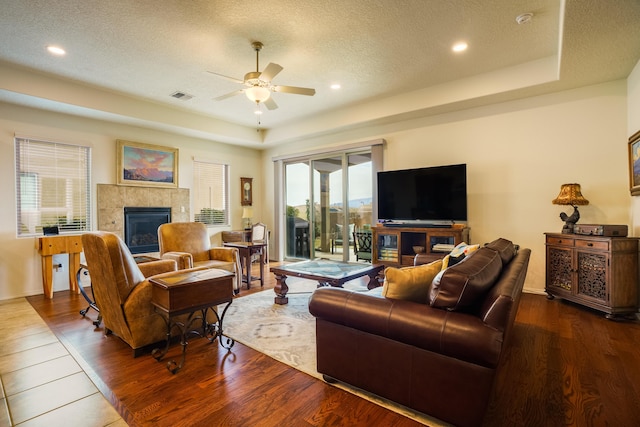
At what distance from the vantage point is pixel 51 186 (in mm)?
4594

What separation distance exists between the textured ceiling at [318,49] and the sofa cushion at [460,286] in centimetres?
229

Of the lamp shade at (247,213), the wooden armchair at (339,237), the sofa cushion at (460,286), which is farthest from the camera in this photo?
the lamp shade at (247,213)

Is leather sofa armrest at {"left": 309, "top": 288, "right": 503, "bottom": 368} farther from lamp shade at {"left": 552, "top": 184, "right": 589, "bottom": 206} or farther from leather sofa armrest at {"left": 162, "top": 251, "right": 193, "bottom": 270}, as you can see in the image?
lamp shade at {"left": 552, "top": 184, "right": 589, "bottom": 206}

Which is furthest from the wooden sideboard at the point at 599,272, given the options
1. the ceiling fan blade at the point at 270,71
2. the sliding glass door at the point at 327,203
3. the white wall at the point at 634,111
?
the ceiling fan blade at the point at 270,71

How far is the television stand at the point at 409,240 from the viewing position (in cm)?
439

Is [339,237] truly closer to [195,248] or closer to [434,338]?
[195,248]

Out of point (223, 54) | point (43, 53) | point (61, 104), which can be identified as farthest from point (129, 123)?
point (223, 54)

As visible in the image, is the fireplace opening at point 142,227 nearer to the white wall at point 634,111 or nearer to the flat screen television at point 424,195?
the flat screen television at point 424,195

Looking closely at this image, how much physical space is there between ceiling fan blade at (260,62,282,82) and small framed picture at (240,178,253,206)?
14.2 feet

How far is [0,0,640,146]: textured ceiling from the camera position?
2691mm

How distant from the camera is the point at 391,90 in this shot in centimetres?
466

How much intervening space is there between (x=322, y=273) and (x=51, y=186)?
442 centimetres

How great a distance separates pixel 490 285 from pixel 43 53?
500cm

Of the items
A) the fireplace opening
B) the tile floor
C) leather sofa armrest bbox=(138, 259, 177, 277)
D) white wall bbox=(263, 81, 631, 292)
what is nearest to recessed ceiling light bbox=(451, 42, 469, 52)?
white wall bbox=(263, 81, 631, 292)
